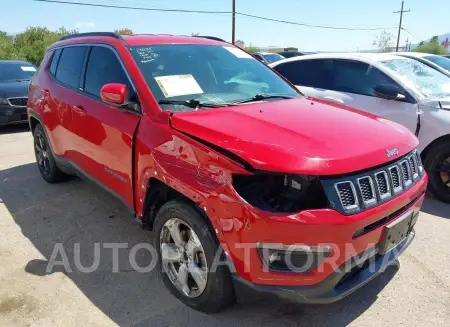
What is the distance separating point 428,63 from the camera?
5750 millimetres

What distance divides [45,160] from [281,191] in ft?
12.8

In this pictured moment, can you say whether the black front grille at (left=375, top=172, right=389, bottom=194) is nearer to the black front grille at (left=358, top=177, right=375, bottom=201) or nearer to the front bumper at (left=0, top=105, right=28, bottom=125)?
the black front grille at (left=358, top=177, right=375, bottom=201)

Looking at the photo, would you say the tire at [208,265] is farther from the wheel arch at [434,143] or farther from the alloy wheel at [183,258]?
the wheel arch at [434,143]

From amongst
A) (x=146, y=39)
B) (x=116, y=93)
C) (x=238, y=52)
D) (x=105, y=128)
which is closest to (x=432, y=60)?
(x=238, y=52)

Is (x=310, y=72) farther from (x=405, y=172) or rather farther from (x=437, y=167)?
(x=405, y=172)

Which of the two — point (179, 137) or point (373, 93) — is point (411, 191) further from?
point (373, 93)

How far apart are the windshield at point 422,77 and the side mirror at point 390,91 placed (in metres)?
0.23

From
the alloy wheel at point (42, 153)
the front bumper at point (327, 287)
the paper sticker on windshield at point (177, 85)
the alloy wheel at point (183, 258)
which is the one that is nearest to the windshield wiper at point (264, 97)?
the paper sticker on windshield at point (177, 85)

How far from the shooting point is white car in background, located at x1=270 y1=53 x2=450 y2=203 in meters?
4.55

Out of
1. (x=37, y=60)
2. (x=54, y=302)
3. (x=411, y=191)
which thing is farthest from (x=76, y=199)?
(x=37, y=60)

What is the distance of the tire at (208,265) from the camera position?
91.7 inches

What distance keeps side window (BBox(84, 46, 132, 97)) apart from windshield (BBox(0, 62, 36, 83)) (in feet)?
22.1

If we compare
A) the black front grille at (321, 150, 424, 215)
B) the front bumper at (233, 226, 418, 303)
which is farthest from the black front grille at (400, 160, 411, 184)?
the front bumper at (233, 226, 418, 303)

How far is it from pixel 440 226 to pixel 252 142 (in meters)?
2.72
